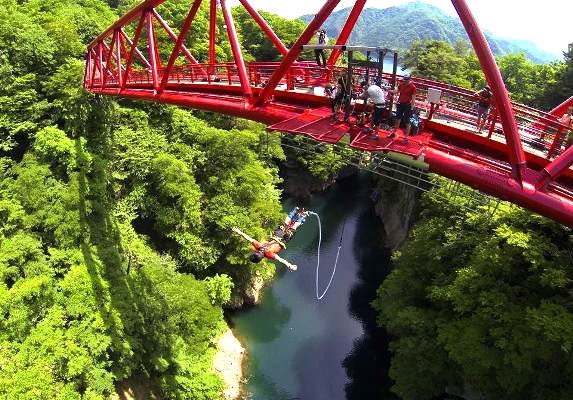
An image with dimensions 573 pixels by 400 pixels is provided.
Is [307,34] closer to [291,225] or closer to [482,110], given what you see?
[482,110]

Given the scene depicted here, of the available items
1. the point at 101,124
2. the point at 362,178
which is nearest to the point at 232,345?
the point at 101,124

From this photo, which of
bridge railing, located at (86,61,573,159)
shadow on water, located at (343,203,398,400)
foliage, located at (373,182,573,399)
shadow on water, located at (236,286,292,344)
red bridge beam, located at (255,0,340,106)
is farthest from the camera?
shadow on water, located at (236,286,292,344)

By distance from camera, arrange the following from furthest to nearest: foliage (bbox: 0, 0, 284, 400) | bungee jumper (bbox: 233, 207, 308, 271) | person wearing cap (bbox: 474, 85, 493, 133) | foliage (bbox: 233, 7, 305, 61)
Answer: foliage (bbox: 233, 7, 305, 61)
bungee jumper (bbox: 233, 207, 308, 271)
foliage (bbox: 0, 0, 284, 400)
person wearing cap (bbox: 474, 85, 493, 133)

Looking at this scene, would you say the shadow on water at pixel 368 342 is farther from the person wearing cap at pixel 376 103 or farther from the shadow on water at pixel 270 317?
the person wearing cap at pixel 376 103

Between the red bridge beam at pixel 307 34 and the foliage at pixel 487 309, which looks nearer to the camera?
the red bridge beam at pixel 307 34

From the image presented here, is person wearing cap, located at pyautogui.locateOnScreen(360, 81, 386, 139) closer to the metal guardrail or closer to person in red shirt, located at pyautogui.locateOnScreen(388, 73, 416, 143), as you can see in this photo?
person in red shirt, located at pyautogui.locateOnScreen(388, 73, 416, 143)

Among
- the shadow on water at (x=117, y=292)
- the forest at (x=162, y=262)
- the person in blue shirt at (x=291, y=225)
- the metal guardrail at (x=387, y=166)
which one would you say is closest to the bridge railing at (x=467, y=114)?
the metal guardrail at (x=387, y=166)

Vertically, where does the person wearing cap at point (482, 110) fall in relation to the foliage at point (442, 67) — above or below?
above

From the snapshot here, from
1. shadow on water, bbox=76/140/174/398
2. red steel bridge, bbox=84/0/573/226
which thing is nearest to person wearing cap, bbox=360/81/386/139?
red steel bridge, bbox=84/0/573/226
